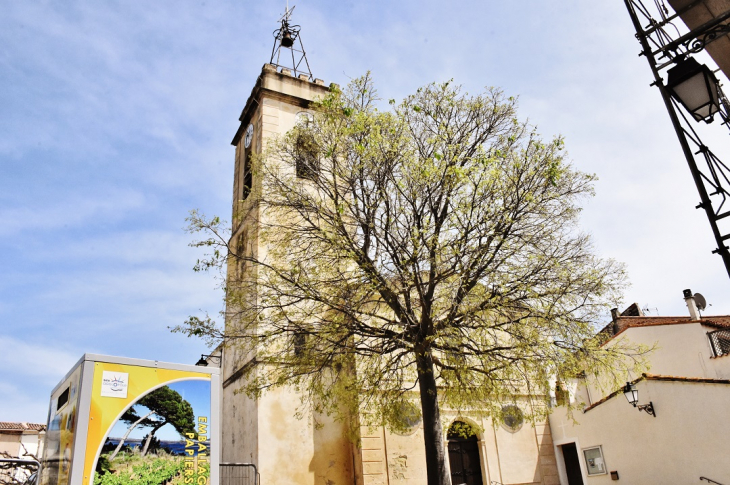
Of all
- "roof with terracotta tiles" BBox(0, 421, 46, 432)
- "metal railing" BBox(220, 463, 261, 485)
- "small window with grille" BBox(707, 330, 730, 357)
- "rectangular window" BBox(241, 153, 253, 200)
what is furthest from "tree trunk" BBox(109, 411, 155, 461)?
"roof with terracotta tiles" BBox(0, 421, 46, 432)

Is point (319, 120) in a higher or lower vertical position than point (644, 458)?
higher

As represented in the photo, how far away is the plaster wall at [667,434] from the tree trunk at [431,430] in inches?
109

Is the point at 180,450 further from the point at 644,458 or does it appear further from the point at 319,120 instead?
the point at 644,458

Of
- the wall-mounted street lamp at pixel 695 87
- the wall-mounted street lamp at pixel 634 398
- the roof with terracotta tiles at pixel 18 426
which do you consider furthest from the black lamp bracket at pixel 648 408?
the roof with terracotta tiles at pixel 18 426

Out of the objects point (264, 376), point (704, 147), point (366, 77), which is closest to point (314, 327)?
point (264, 376)

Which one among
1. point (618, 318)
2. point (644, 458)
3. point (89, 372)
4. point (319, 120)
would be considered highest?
point (319, 120)

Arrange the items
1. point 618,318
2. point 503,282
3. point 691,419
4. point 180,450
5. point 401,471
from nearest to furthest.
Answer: point 180,450 < point 503,282 < point 691,419 < point 401,471 < point 618,318

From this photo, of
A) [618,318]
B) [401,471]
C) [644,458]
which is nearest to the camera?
[644,458]

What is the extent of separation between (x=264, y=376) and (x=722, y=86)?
423 inches

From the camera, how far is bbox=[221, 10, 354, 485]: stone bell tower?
53.4 feet

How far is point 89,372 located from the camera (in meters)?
5.74

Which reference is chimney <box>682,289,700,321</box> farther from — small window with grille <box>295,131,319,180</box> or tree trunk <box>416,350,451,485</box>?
small window with grille <box>295,131,319,180</box>

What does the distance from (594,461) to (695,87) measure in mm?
14161

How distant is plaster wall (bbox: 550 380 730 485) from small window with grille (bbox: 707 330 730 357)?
7791mm
